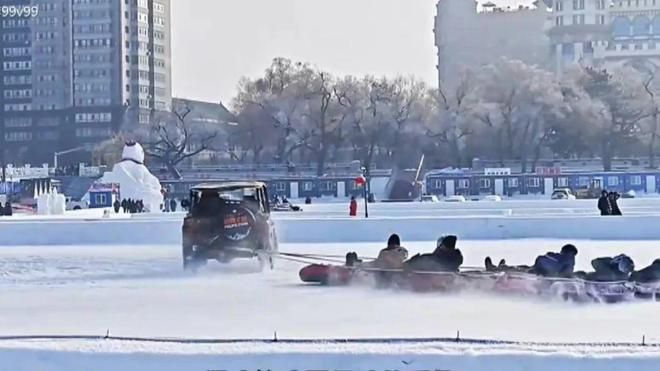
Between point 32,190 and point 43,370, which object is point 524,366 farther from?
point 32,190

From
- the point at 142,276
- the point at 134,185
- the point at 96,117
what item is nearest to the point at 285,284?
the point at 142,276

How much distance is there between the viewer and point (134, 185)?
55.5m

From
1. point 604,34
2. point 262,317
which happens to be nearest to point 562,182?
point 262,317

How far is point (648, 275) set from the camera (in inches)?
563

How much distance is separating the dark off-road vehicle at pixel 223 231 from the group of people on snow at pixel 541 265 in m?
3.21

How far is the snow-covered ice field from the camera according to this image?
8.32 metres

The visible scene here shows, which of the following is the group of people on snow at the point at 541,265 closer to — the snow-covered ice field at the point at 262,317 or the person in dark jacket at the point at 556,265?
the person in dark jacket at the point at 556,265

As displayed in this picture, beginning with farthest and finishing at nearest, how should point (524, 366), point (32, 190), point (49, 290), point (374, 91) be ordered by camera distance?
1. point (374, 91)
2. point (32, 190)
3. point (49, 290)
4. point (524, 366)

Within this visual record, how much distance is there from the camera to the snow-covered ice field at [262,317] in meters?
8.32

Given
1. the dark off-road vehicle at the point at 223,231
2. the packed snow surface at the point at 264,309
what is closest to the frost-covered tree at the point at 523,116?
the packed snow surface at the point at 264,309

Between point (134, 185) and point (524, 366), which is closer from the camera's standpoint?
point (524, 366)

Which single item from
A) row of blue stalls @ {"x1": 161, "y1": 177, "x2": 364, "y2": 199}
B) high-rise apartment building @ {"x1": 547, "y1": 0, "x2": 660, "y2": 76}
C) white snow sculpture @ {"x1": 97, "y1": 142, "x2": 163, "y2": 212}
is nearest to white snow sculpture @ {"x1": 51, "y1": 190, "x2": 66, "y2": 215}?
white snow sculpture @ {"x1": 97, "y1": 142, "x2": 163, "y2": 212}

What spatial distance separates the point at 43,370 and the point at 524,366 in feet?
11.4

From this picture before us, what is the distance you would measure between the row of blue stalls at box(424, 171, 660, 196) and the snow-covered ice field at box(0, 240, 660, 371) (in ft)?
174
